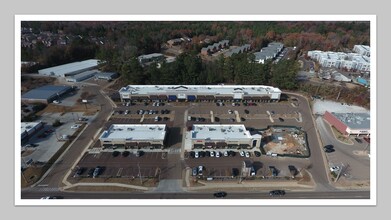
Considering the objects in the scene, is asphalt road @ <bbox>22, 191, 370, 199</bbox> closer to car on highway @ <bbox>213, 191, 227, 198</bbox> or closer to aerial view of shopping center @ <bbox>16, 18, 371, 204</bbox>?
aerial view of shopping center @ <bbox>16, 18, 371, 204</bbox>

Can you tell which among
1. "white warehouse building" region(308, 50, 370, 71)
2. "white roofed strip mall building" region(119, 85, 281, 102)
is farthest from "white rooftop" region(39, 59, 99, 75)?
"white warehouse building" region(308, 50, 370, 71)

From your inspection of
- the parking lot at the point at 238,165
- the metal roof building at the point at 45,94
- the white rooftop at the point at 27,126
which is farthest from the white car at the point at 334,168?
the metal roof building at the point at 45,94

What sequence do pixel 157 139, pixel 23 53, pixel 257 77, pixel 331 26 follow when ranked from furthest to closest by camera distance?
pixel 331 26, pixel 23 53, pixel 257 77, pixel 157 139

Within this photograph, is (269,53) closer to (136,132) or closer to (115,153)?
(136,132)

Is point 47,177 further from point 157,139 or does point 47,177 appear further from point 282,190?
point 282,190

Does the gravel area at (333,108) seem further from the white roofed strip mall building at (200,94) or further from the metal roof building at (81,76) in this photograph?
the metal roof building at (81,76)

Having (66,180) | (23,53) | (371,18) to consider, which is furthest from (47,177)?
(23,53)
